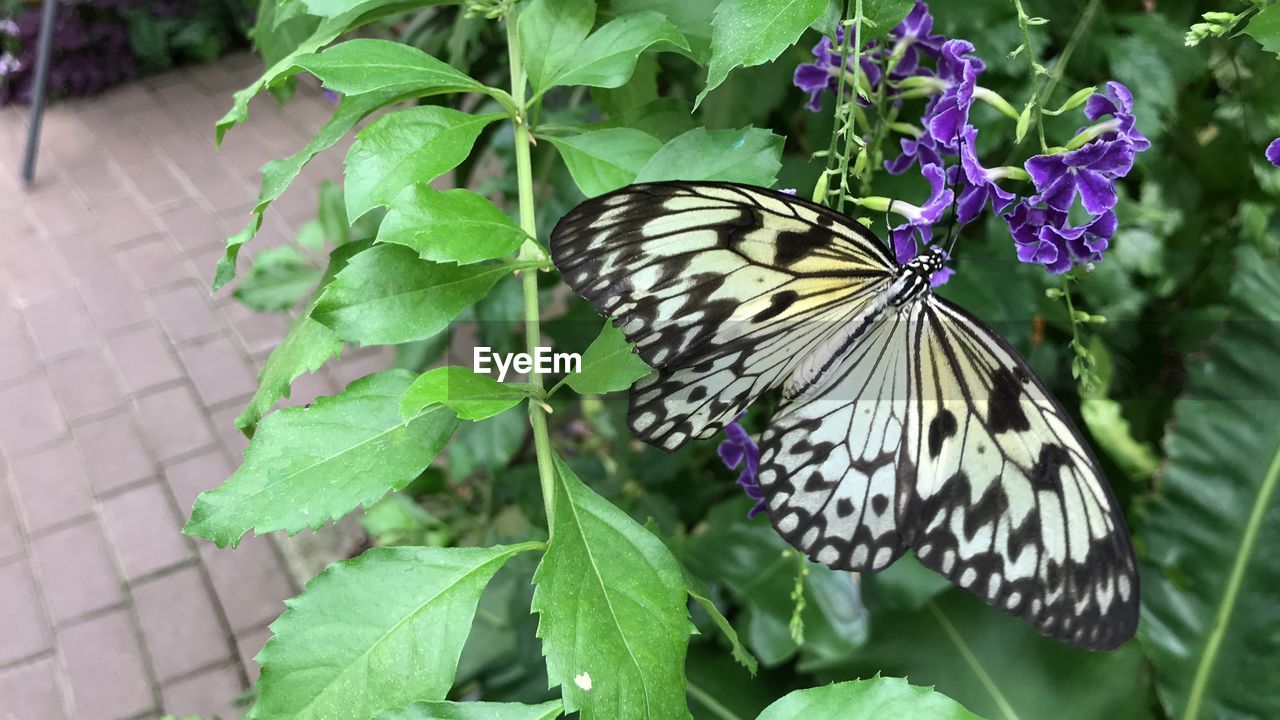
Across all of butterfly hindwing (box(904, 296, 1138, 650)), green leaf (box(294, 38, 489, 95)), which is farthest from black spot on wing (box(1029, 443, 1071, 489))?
green leaf (box(294, 38, 489, 95))

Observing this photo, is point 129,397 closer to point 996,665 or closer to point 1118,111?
point 996,665

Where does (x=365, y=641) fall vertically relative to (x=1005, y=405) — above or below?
below

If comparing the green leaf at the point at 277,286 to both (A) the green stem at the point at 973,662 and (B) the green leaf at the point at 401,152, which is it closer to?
(B) the green leaf at the point at 401,152

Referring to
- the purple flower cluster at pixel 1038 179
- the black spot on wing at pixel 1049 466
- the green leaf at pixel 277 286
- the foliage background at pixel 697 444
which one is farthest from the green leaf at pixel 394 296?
the green leaf at pixel 277 286

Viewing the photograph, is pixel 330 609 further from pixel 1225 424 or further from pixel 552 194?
pixel 1225 424

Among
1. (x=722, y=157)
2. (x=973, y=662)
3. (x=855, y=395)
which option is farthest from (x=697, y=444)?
(x=722, y=157)

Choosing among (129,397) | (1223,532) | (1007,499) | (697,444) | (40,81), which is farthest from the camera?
(40,81)

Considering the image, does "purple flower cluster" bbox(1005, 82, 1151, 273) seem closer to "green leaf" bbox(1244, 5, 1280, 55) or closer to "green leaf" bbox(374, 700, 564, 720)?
"green leaf" bbox(1244, 5, 1280, 55)
